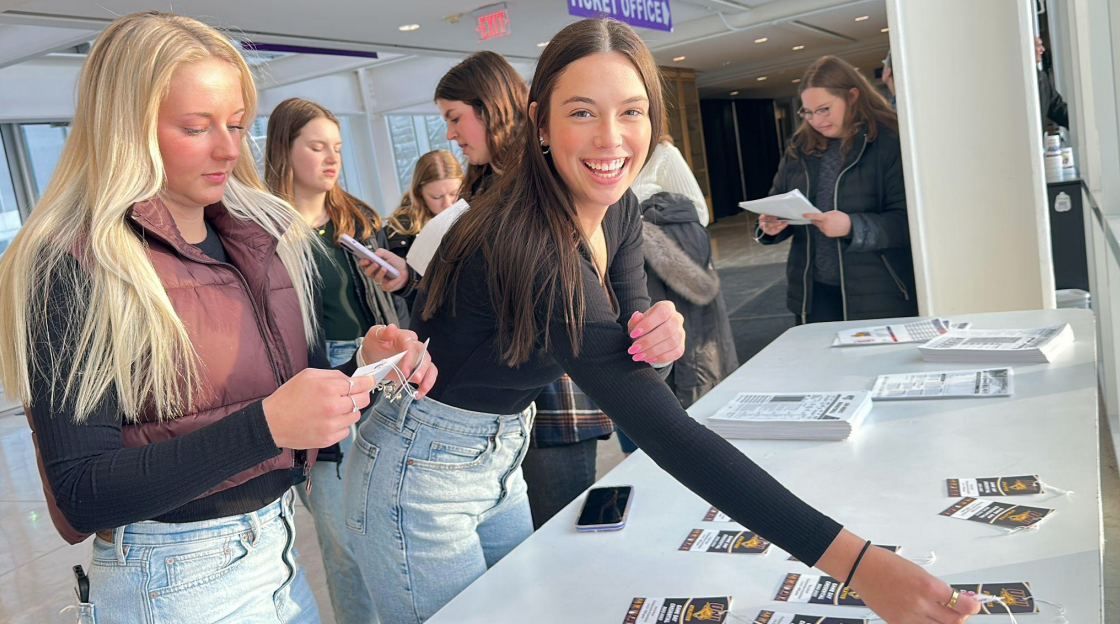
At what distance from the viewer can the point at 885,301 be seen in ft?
11.6

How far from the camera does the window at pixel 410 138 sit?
1295 centimetres

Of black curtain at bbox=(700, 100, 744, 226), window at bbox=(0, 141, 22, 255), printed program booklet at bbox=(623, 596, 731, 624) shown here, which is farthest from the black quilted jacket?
black curtain at bbox=(700, 100, 744, 226)

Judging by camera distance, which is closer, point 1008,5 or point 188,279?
point 188,279

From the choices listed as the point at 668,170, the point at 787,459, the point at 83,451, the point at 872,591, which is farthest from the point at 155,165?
the point at 668,170

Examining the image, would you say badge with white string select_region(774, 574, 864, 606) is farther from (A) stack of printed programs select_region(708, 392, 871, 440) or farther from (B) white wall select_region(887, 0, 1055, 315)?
(B) white wall select_region(887, 0, 1055, 315)

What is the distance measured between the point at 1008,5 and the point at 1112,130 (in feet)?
2.11

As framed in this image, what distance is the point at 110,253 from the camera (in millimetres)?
1141

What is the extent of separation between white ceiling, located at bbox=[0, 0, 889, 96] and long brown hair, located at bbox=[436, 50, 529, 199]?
52.8 inches

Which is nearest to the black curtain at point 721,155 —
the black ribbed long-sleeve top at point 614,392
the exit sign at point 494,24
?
the exit sign at point 494,24

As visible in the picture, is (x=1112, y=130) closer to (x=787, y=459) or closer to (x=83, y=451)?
(x=787, y=459)

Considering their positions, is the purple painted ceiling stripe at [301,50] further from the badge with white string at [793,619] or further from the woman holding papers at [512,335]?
the badge with white string at [793,619]

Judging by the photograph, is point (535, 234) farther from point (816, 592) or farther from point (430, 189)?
point (430, 189)

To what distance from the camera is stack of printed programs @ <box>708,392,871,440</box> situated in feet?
5.99

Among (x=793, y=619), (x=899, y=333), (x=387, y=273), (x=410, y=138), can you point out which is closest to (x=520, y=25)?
(x=410, y=138)
